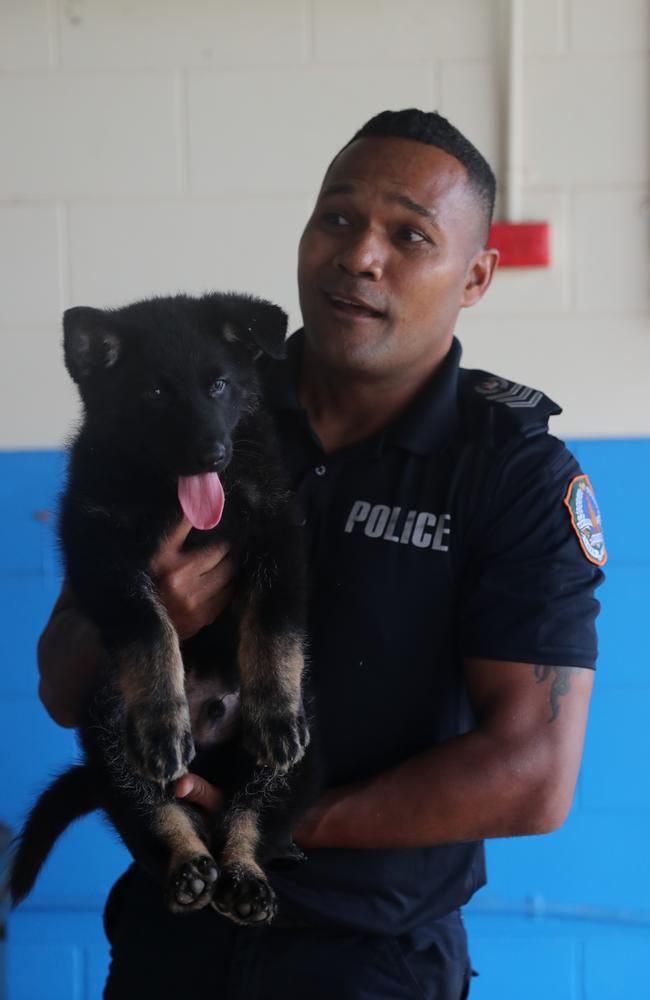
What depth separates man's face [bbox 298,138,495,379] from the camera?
202 cm

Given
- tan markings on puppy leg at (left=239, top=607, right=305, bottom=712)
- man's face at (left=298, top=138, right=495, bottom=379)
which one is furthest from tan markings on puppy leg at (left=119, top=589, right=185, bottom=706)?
man's face at (left=298, top=138, right=495, bottom=379)

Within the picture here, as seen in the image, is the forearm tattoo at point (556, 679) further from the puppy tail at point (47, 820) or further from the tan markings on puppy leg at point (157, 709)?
the puppy tail at point (47, 820)

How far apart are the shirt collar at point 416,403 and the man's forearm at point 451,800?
54cm

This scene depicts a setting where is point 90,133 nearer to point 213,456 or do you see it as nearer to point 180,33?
point 180,33

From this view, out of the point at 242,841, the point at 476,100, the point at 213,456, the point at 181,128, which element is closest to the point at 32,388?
the point at 181,128

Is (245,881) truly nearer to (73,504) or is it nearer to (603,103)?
(73,504)

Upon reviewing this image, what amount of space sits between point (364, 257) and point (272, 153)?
1334 millimetres

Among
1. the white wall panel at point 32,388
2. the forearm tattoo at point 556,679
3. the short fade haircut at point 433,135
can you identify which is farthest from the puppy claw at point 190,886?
the white wall panel at point 32,388

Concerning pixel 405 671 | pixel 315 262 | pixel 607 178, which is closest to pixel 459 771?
pixel 405 671

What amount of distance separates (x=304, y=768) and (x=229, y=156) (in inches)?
79.0

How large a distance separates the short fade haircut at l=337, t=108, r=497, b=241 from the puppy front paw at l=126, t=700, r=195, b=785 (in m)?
1.16

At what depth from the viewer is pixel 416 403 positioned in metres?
2.07

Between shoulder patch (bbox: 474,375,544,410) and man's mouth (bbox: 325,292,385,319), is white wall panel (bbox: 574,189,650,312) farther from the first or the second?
man's mouth (bbox: 325,292,385,319)

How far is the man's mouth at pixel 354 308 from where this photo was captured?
2008mm
